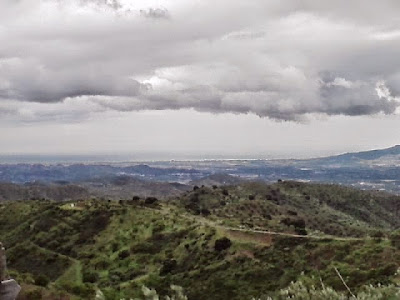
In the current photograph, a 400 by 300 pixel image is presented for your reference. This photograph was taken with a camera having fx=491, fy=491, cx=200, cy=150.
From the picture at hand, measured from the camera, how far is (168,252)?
291 ft

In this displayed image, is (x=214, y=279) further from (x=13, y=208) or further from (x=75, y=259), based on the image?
(x=13, y=208)

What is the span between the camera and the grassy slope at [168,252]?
61.2 metres

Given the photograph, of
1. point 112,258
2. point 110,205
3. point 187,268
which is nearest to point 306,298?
point 187,268

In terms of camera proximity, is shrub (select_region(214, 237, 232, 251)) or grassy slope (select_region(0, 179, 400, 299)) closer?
grassy slope (select_region(0, 179, 400, 299))

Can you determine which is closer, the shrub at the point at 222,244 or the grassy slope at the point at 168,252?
the grassy slope at the point at 168,252

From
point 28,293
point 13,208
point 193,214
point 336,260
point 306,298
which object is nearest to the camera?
point 306,298

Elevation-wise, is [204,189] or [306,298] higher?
[306,298]

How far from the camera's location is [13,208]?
143 meters

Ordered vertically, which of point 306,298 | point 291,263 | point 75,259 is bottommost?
point 75,259

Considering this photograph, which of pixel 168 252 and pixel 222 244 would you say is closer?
pixel 222 244

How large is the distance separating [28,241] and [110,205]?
69.6 ft

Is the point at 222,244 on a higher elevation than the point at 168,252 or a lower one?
higher

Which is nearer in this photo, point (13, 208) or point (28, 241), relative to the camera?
point (28, 241)

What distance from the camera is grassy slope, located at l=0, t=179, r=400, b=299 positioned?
6122 cm
